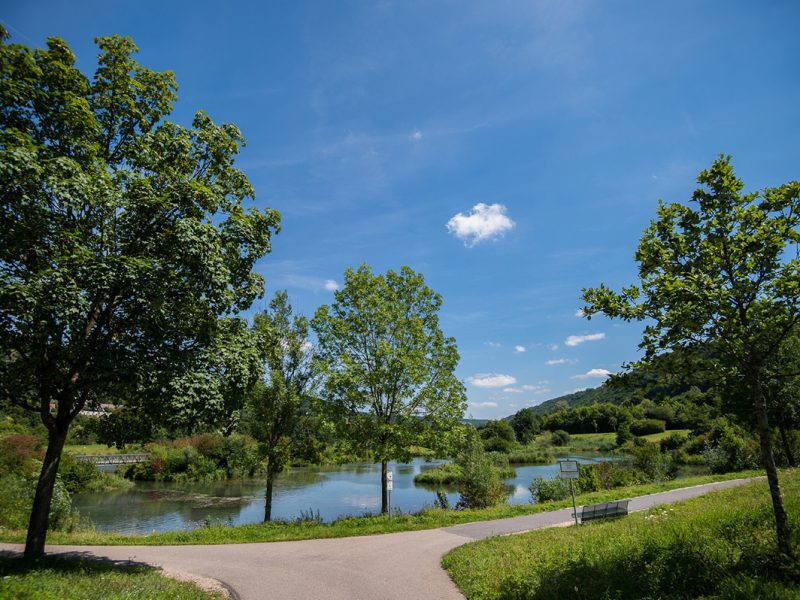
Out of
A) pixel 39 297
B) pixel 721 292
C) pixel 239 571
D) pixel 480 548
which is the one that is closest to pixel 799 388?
pixel 480 548

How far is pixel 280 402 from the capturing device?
Result: 18938mm

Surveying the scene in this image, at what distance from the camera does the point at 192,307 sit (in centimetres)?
954

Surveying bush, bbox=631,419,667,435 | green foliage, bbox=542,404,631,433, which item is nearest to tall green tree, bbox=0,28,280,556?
bush, bbox=631,419,667,435

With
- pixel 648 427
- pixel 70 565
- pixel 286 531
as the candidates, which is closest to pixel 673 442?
pixel 648 427

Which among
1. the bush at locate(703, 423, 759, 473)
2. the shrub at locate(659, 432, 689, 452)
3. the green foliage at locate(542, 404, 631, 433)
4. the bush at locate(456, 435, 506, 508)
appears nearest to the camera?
the bush at locate(456, 435, 506, 508)

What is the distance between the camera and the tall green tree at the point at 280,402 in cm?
1888

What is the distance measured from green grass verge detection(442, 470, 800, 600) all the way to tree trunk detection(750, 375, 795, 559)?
26 cm

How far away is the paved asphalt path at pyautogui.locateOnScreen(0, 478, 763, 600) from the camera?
348 inches

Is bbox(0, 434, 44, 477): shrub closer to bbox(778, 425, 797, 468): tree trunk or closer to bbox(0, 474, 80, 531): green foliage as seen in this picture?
bbox(0, 474, 80, 531): green foliage

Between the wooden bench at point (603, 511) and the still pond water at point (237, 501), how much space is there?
8.14m

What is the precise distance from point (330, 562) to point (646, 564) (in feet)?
25.2

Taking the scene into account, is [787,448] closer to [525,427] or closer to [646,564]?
[646,564]

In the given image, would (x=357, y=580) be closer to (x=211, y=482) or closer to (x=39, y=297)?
(x=39, y=297)

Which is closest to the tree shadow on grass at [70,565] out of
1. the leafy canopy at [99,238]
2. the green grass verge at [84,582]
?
the green grass verge at [84,582]
